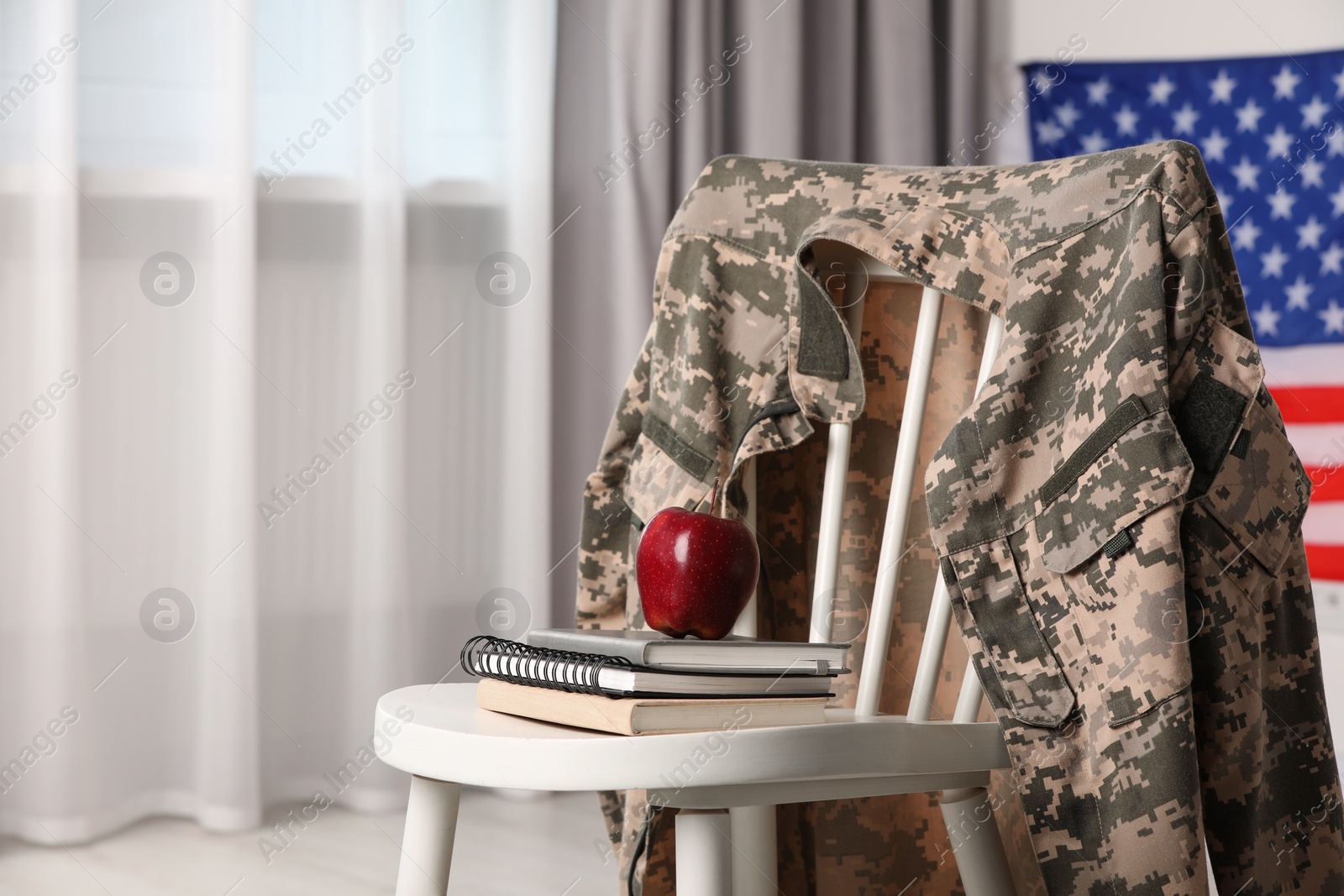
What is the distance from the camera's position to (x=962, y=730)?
2.65 feet

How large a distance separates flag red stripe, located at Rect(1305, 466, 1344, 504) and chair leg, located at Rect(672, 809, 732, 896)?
4.57ft

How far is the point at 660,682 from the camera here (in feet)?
2.28

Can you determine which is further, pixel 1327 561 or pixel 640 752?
pixel 1327 561

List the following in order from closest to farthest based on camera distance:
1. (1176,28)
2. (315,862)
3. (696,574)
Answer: (696,574) < (315,862) < (1176,28)

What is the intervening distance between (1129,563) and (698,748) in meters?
0.34

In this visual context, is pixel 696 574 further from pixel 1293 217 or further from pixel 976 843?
pixel 1293 217

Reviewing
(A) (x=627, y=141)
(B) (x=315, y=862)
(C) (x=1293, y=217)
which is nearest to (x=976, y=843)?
(B) (x=315, y=862)

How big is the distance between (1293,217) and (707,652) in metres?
1.54

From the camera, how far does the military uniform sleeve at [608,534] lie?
1082mm

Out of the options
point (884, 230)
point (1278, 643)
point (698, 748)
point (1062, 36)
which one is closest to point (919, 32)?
point (1062, 36)

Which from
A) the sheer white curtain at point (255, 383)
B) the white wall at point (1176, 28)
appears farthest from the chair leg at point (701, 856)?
the white wall at point (1176, 28)

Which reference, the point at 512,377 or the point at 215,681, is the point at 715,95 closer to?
the point at 512,377

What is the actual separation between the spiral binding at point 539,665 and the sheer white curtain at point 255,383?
112 centimetres

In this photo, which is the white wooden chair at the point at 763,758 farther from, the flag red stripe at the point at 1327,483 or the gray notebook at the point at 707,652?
the flag red stripe at the point at 1327,483
